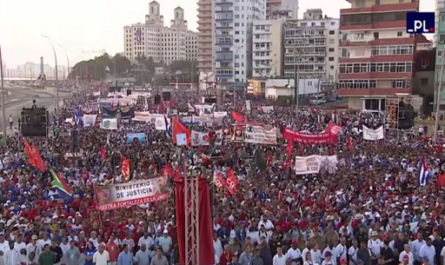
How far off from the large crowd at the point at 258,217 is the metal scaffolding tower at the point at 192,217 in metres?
2.74

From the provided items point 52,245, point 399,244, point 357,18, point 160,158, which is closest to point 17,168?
point 160,158

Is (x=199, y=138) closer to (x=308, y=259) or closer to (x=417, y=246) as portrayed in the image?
(x=417, y=246)

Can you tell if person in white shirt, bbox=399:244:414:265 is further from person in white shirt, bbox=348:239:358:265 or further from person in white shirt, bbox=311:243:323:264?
person in white shirt, bbox=311:243:323:264

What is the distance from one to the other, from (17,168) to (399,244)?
1498cm

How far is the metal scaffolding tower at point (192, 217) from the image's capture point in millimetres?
7695

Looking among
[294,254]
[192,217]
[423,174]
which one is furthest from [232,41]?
[192,217]

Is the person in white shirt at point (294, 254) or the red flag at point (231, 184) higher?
the red flag at point (231, 184)

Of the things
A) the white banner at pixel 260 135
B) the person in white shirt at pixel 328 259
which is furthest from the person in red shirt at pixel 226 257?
the white banner at pixel 260 135

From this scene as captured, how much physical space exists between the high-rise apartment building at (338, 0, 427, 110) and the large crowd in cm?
3415

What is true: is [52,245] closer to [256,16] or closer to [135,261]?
[135,261]

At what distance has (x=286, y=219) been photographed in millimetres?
13117

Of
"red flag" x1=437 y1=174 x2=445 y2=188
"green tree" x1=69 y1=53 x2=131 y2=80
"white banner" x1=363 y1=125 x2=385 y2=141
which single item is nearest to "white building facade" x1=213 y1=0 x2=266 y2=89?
"green tree" x1=69 y1=53 x2=131 y2=80

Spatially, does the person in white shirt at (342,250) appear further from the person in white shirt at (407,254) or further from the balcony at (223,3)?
the balcony at (223,3)

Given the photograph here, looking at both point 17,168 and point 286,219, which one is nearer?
point 286,219
